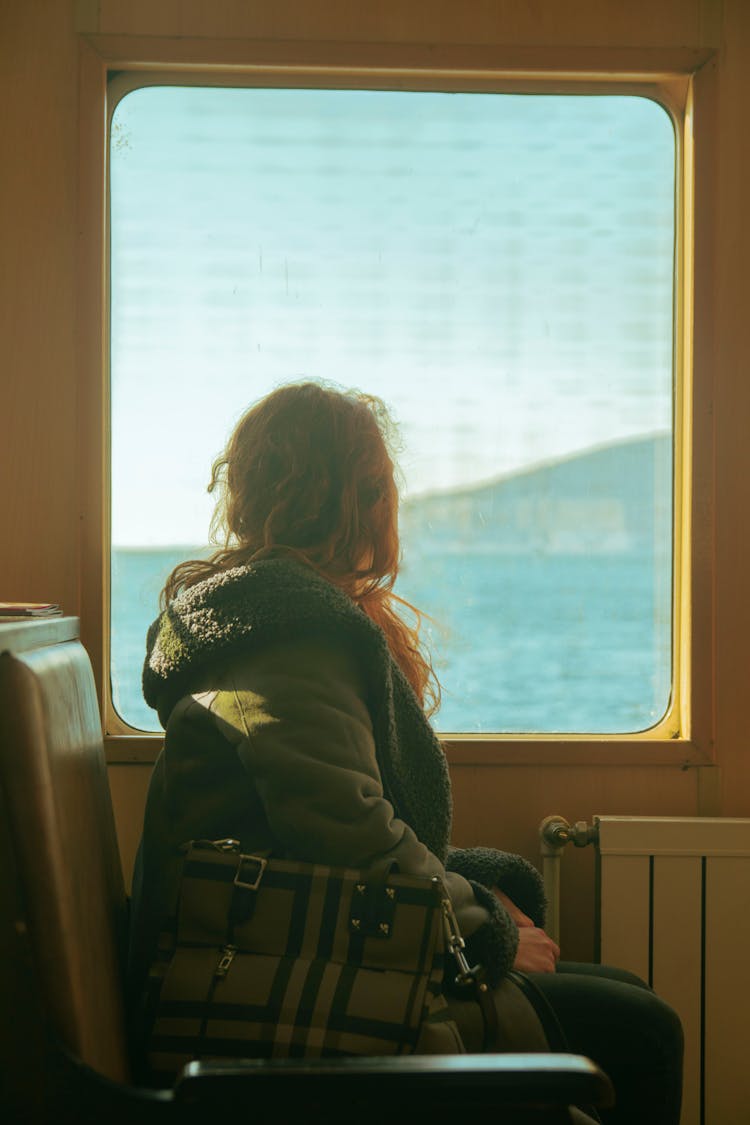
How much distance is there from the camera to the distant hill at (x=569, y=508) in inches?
82.0

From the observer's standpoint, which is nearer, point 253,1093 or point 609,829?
point 253,1093

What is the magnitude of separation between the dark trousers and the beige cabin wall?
1.81ft

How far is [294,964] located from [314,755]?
0.79ft

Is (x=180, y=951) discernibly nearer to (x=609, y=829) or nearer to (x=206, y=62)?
(x=609, y=829)

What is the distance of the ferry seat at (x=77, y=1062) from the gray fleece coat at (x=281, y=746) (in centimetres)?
22

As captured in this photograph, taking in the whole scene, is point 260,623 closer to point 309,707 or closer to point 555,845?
point 309,707

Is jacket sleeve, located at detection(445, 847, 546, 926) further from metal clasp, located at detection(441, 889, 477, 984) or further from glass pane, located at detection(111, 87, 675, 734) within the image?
glass pane, located at detection(111, 87, 675, 734)

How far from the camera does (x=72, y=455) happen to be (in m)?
1.99

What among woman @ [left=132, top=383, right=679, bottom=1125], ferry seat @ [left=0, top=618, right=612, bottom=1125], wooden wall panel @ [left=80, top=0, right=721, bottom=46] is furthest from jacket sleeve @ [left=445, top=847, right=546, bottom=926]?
wooden wall panel @ [left=80, top=0, right=721, bottom=46]

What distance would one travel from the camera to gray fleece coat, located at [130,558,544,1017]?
1219 mm

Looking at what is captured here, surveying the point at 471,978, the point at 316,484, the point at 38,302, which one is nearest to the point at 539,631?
the point at 316,484

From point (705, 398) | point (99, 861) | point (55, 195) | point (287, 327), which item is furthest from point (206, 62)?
point (99, 861)

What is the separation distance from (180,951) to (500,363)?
1340mm

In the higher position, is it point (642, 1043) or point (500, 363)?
point (500, 363)
